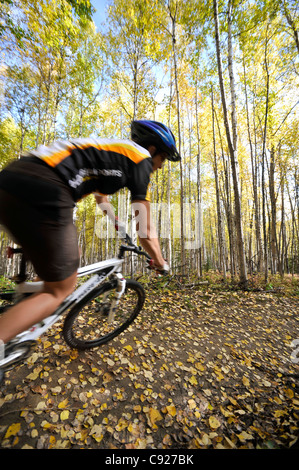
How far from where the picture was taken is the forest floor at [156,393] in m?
1.66

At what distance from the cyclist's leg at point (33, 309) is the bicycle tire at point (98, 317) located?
2.72 feet

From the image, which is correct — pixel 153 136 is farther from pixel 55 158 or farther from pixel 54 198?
pixel 54 198

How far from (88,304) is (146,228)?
1486 mm

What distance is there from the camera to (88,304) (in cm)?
236

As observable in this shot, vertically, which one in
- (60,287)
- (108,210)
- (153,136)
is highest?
(153,136)

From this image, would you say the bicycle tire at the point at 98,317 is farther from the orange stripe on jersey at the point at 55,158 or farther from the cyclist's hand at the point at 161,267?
the orange stripe on jersey at the point at 55,158

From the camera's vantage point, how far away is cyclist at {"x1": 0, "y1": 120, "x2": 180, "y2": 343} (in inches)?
47.1

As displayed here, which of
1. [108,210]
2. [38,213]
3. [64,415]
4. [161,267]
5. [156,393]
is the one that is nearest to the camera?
[38,213]

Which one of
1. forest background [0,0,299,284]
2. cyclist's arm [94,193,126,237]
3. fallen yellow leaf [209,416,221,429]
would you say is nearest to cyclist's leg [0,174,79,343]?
cyclist's arm [94,193,126,237]

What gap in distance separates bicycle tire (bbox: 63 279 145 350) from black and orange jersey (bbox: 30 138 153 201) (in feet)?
4.34

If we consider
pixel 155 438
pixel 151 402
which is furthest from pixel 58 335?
pixel 155 438

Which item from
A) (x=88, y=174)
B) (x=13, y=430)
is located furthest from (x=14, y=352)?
(x=88, y=174)

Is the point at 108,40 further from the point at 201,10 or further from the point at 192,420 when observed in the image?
the point at 192,420

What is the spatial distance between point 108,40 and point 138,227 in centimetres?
1183
